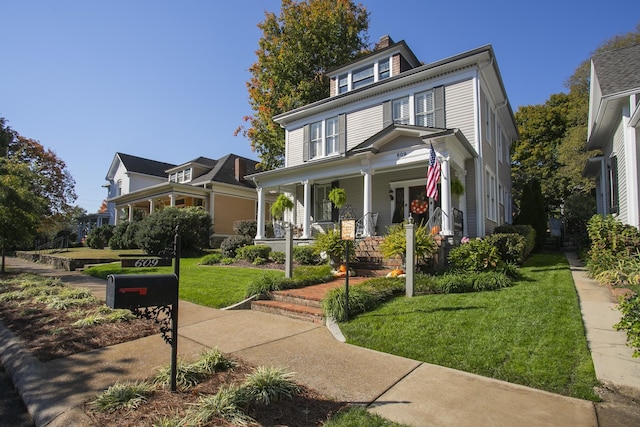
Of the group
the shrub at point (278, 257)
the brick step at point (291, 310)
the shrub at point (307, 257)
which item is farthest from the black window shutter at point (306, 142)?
the brick step at point (291, 310)

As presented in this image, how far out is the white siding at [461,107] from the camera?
12.5m

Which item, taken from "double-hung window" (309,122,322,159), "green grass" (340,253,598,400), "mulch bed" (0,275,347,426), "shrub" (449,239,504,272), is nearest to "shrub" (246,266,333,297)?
"mulch bed" (0,275,347,426)

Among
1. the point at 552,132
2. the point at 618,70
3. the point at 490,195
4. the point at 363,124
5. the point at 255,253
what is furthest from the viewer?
the point at 552,132

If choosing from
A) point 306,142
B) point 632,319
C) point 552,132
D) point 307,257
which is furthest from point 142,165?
point 632,319

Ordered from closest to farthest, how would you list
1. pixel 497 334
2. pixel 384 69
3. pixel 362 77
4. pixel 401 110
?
pixel 497 334, pixel 401 110, pixel 384 69, pixel 362 77

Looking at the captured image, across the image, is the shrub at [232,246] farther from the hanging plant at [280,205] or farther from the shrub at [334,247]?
the shrub at [334,247]

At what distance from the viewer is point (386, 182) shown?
14508 mm

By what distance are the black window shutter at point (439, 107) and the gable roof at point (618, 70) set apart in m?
4.54

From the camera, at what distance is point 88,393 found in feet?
10.6

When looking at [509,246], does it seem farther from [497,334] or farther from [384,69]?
[384,69]

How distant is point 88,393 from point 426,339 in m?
3.75

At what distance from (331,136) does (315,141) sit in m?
0.95

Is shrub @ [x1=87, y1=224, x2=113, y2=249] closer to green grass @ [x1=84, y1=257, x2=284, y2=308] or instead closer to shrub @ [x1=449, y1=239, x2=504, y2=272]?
green grass @ [x1=84, y1=257, x2=284, y2=308]

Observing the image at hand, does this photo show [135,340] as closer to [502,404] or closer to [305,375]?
[305,375]
